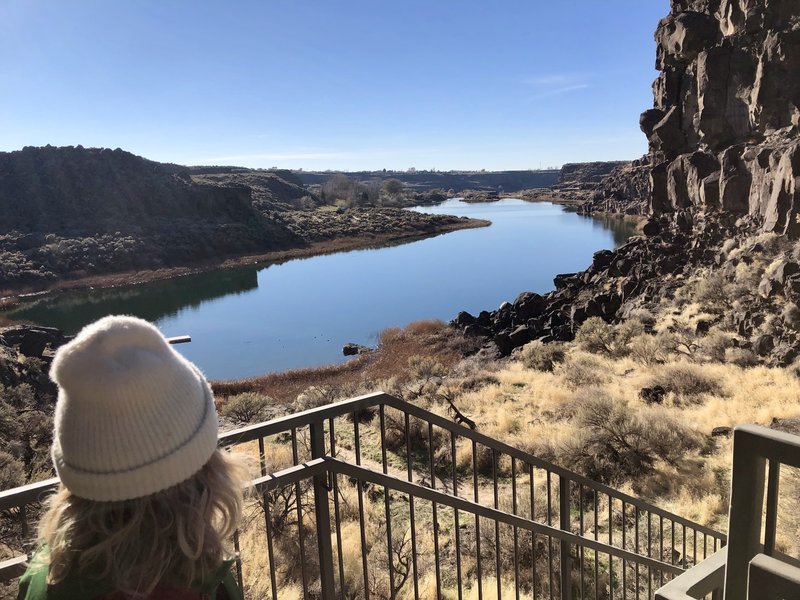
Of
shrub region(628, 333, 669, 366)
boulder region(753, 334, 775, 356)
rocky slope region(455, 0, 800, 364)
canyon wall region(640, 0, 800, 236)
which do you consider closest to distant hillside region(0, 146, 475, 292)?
rocky slope region(455, 0, 800, 364)

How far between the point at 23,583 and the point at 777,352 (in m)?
15.8

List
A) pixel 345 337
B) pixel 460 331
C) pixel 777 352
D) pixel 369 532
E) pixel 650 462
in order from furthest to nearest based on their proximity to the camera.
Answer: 1. pixel 345 337
2. pixel 460 331
3. pixel 777 352
4. pixel 650 462
5. pixel 369 532

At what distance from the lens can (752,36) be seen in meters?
28.0

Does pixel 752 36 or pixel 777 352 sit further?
pixel 752 36

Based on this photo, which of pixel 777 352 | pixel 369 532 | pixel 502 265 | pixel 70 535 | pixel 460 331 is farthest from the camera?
pixel 502 265

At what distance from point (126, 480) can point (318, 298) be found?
38938 mm

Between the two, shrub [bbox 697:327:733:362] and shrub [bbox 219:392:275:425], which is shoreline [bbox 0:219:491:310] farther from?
shrub [bbox 697:327:733:362]

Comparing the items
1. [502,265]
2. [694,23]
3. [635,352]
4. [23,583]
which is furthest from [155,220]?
[23,583]

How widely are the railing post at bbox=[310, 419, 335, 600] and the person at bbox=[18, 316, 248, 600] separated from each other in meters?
1.02

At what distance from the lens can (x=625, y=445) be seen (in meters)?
8.67

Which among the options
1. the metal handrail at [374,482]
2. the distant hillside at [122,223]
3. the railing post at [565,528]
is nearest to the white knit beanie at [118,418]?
the metal handrail at [374,482]

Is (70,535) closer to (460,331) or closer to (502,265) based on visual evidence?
(460,331)

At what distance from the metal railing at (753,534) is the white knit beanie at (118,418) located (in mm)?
1464

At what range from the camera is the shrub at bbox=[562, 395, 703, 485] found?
8445 millimetres
